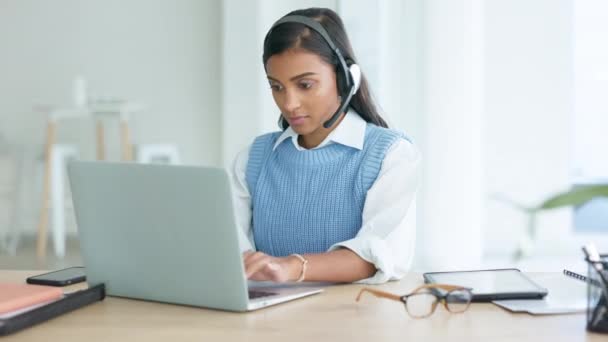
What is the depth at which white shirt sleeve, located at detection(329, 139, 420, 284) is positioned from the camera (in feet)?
5.20

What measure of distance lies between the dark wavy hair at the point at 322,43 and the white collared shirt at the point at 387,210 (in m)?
0.04

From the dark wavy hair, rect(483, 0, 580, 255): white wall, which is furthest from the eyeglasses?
rect(483, 0, 580, 255): white wall

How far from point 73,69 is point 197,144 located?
87cm

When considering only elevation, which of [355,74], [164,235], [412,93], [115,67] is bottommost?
[164,235]

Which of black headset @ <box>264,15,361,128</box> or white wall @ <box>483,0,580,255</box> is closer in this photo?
black headset @ <box>264,15,361,128</box>

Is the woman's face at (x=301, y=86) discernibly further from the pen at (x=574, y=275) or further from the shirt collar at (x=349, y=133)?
the pen at (x=574, y=275)

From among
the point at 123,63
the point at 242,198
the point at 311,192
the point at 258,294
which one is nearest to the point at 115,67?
the point at 123,63

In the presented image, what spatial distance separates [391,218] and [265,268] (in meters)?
0.37

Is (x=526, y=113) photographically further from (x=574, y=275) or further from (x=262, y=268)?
(x=262, y=268)

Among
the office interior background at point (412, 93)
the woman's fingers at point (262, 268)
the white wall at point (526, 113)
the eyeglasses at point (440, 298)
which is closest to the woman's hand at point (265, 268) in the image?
the woman's fingers at point (262, 268)

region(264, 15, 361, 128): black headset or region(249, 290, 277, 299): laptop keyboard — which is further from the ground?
region(264, 15, 361, 128): black headset

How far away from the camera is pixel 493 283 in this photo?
Result: 4.66ft

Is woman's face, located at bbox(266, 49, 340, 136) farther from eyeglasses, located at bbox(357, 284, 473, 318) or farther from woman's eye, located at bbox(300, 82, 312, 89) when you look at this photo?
eyeglasses, located at bbox(357, 284, 473, 318)

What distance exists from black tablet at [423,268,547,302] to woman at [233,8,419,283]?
140mm
